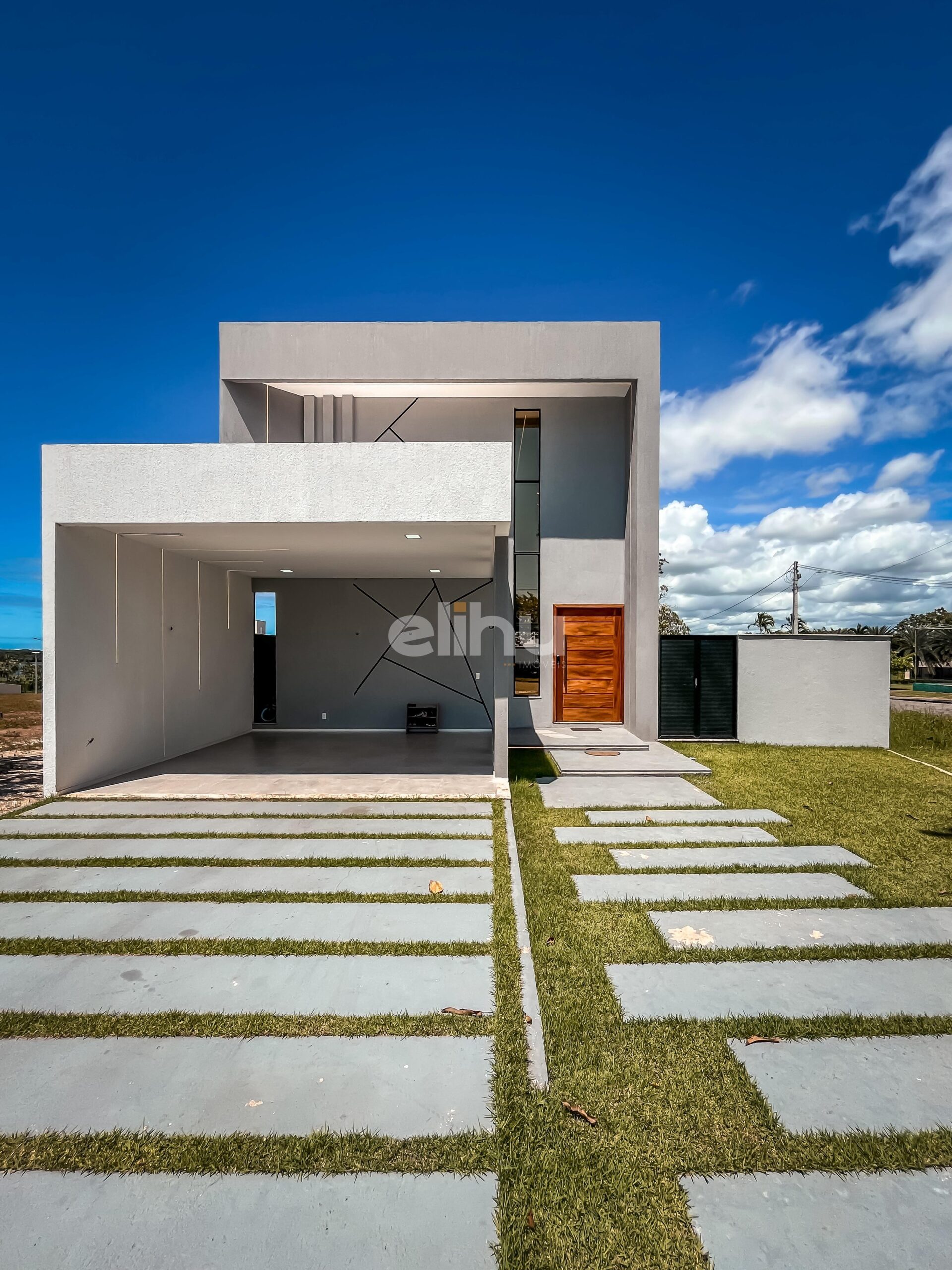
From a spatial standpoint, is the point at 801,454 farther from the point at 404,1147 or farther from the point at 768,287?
the point at 404,1147

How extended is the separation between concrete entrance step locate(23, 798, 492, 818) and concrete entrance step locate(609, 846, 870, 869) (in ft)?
5.38

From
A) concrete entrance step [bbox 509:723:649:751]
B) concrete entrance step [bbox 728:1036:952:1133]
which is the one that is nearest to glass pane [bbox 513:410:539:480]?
concrete entrance step [bbox 509:723:649:751]

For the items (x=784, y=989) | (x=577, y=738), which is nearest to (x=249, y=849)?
(x=784, y=989)

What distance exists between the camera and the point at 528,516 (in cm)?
1060

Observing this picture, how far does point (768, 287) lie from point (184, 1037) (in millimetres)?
14491

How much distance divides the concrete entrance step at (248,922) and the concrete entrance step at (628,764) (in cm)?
411

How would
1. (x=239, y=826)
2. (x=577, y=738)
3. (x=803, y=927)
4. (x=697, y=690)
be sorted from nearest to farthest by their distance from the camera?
(x=803, y=927) < (x=239, y=826) < (x=577, y=738) < (x=697, y=690)

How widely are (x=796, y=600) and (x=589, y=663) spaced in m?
19.8

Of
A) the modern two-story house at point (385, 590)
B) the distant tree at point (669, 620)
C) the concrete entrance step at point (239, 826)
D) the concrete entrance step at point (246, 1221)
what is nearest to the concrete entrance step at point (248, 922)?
the concrete entrance step at point (239, 826)

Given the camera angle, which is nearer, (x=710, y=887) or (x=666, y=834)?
(x=710, y=887)

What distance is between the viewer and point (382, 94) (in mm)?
8883

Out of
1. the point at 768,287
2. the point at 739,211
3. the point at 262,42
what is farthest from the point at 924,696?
the point at 262,42

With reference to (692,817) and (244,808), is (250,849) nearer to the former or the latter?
(244,808)

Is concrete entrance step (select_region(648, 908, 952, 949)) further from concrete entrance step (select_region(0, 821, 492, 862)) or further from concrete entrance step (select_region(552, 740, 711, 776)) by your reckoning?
concrete entrance step (select_region(552, 740, 711, 776))
